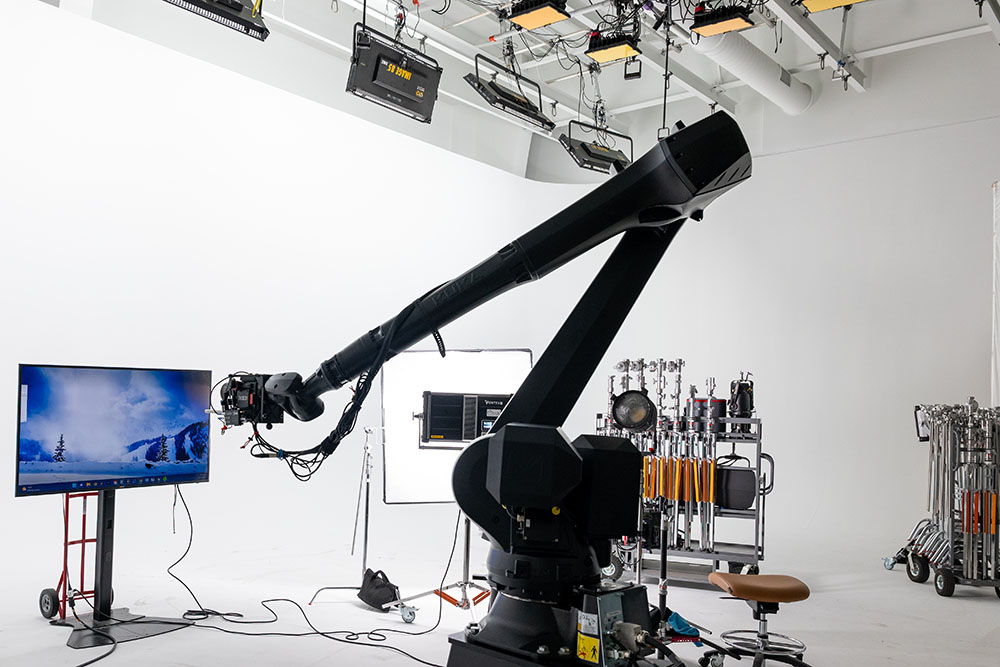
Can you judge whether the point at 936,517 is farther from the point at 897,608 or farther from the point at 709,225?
the point at 709,225

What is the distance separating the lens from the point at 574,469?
8.85 feet

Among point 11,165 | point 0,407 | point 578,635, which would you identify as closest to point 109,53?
point 11,165

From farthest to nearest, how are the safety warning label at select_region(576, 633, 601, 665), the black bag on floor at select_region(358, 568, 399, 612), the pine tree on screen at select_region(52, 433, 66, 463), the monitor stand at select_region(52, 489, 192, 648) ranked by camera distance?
the black bag on floor at select_region(358, 568, 399, 612) < the monitor stand at select_region(52, 489, 192, 648) < the pine tree on screen at select_region(52, 433, 66, 463) < the safety warning label at select_region(576, 633, 601, 665)

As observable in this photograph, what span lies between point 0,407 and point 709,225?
708 cm

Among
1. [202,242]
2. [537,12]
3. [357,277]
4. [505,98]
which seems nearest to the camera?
[537,12]

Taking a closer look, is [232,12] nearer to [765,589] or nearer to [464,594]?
[464,594]

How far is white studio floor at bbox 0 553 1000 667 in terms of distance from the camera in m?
4.03

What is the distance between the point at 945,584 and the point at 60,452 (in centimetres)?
561

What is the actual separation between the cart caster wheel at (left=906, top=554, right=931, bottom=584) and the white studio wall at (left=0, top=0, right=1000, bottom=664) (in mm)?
573

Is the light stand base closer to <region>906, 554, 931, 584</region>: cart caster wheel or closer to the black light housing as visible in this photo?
the black light housing

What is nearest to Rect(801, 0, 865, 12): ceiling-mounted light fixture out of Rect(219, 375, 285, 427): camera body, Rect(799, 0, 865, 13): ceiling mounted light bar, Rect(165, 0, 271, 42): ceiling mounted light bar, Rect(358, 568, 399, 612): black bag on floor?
Rect(799, 0, 865, 13): ceiling mounted light bar

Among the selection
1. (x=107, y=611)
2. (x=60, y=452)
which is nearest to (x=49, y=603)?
(x=107, y=611)

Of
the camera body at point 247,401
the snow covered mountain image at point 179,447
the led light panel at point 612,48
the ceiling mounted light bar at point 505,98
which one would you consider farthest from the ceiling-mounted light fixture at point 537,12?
the camera body at point 247,401

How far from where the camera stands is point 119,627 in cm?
432
